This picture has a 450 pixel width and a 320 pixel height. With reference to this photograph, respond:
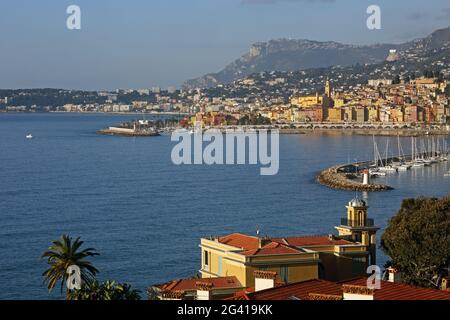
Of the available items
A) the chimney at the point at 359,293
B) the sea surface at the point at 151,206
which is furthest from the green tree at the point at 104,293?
the sea surface at the point at 151,206

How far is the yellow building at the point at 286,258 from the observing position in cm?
862

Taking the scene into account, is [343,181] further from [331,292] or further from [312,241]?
[331,292]

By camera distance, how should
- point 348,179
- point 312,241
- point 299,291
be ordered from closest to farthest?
point 299,291 < point 312,241 < point 348,179

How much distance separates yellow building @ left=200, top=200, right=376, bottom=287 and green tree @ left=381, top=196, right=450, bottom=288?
23.3 inches

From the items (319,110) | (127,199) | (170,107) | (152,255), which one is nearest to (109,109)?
(170,107)

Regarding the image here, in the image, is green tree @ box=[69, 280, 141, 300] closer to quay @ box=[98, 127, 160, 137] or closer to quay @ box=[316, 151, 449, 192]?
quay @ box=[316, 151, 449, 192]

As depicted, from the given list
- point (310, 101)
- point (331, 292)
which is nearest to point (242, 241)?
point (331, 292)

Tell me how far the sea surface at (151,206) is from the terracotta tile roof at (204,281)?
14.9ft

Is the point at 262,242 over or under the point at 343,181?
over

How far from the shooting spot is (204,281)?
7.79m

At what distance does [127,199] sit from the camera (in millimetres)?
26922

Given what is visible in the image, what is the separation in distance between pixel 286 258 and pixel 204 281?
1240 millimetres

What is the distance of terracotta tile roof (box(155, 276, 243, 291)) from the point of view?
7.87 metres
